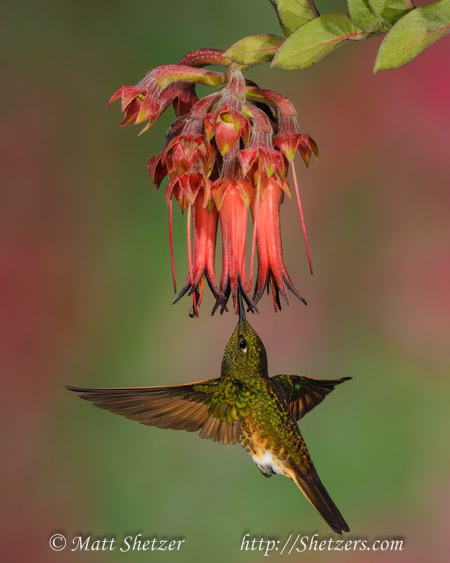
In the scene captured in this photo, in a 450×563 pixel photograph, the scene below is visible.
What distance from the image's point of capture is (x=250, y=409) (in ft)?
2.77

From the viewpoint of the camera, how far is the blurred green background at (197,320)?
1.48m

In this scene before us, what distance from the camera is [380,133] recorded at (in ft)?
4.95

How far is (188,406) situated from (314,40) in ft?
1.34

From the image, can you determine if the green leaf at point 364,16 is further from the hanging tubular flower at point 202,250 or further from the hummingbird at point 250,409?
the hummingbird at point 250,409

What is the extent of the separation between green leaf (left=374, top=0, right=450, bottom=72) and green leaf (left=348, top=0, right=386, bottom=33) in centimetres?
3

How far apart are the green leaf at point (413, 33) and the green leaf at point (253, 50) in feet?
0.27

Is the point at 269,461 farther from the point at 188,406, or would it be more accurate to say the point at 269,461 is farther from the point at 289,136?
the point at 289,136

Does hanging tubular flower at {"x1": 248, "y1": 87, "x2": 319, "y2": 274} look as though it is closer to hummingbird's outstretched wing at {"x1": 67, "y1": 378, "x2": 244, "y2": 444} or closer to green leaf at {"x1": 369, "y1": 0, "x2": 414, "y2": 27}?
green leaf at {"x1": 369, "y1": 0, "x2": 414, "y2": 27}

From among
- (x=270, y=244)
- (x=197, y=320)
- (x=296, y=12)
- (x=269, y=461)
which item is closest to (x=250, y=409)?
(x=269, y=461)

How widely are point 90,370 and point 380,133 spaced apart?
73 cm

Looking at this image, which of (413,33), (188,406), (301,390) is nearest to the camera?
(413,33)

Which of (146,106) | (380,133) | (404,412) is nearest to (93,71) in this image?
→ (380,133)

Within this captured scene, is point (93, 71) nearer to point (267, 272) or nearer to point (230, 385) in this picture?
point (230, 385)

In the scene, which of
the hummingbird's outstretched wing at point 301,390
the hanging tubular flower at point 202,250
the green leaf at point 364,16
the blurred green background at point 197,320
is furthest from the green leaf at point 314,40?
the blurred green background at point 197,320
